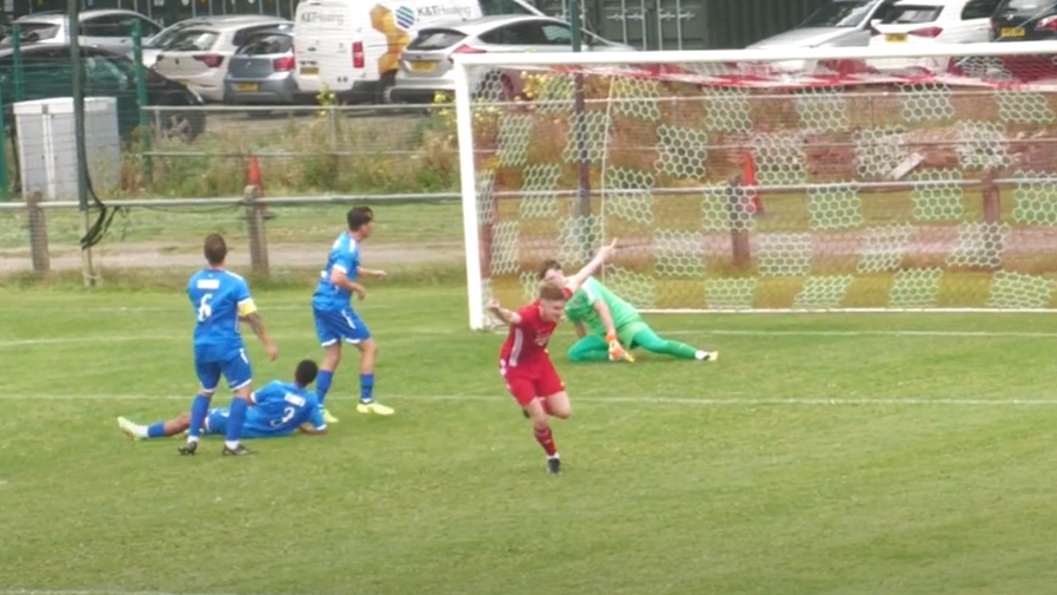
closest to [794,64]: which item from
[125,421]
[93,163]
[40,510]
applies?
[125,421]

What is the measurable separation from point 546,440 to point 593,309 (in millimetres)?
4216

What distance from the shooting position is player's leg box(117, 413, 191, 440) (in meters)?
14.8

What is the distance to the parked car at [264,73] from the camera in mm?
37531

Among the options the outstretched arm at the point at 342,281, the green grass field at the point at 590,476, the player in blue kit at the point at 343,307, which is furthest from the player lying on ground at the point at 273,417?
the outstretched arm at the point at 342,281

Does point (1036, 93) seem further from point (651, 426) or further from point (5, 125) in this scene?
point (5, 125)

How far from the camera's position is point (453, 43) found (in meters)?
35.1

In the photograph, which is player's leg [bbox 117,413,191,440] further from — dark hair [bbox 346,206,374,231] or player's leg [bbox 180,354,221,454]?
dark hair [bbox 346,206,374,231]

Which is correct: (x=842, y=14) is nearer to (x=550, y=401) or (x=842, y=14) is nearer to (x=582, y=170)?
(x=582, y=170)

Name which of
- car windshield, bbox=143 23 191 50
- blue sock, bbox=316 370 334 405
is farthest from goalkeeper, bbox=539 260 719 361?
car windshield, bbox=143 23 191 50

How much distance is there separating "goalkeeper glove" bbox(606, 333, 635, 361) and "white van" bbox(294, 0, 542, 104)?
1948 centimetres

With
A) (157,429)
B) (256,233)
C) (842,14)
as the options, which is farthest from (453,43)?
(157,429)

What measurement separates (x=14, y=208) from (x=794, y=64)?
29.1 feet

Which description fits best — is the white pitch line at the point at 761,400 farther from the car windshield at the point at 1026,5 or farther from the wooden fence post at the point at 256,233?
the car windshield at the point at 1026,5

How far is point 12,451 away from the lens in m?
14.8
